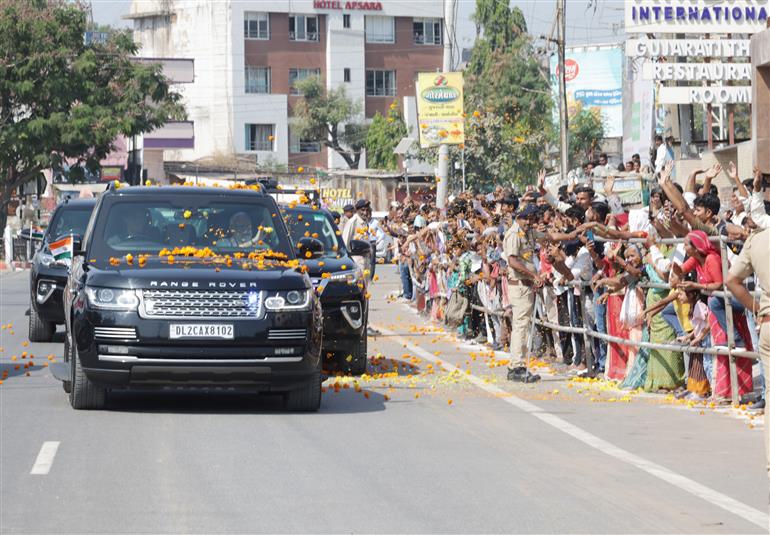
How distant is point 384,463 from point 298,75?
85413mm

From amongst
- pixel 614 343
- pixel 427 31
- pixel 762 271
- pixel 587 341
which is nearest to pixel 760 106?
pixel 587 341

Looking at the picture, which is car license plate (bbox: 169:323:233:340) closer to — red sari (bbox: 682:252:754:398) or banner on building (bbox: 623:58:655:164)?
red sari (bbox: 682:252:754:398)

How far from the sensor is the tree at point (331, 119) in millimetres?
90750

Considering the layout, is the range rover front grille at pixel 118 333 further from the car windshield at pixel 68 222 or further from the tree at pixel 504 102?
the tree at pixel 504 102

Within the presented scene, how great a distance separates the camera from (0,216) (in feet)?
197

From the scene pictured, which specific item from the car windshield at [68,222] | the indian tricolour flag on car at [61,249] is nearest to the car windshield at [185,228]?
the indian tricolour flag on car at [61,249]

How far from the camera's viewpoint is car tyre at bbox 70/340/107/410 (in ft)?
40.9

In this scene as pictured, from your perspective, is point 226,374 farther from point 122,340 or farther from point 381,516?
point 381,516

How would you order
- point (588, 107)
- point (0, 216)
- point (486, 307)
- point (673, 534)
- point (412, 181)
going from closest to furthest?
point (673, 534), point (486, 307), point (0, 216), point (588, 107), point (412, 181)

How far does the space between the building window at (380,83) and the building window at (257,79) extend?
22.5 ft

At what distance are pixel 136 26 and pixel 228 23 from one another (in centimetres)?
847

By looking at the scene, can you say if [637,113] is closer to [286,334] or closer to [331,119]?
[286,334]

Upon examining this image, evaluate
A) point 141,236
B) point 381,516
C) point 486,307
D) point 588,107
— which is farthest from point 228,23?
point 381,516

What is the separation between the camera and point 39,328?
799 inches
